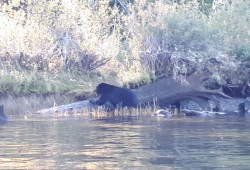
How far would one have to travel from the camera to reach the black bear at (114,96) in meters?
35.6

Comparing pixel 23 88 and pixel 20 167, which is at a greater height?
pixel 23 88

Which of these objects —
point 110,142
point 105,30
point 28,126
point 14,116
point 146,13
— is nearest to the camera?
point 110,142

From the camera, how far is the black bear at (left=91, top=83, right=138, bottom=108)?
35.6m

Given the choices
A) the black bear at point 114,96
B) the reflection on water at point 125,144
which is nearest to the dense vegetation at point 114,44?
the black bear at point 114,96

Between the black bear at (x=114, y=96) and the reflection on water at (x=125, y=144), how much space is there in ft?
12.8

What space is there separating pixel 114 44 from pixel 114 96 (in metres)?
6.92

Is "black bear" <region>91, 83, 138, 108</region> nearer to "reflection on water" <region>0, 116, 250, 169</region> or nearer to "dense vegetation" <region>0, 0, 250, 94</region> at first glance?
"dense vegetation" <region>0, 0, 250, 94</region>

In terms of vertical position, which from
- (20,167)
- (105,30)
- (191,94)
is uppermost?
(105,30)

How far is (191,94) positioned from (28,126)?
38.6ft

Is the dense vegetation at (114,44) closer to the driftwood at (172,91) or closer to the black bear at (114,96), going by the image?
the driftwood at (172,91)

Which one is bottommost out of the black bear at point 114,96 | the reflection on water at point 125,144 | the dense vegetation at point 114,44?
the reflection on water at point 125,144

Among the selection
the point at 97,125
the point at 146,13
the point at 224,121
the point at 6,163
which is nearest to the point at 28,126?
the point at 97,125

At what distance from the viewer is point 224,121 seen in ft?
103

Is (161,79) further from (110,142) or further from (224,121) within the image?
(110,142)
